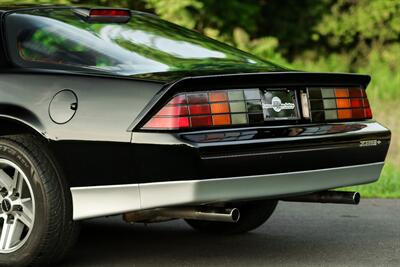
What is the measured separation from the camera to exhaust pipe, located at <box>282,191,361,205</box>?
5680mm

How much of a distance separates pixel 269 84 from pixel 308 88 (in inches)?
11.7

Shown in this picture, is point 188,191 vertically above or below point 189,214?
above

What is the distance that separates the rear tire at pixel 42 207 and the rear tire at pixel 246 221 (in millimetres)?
1607

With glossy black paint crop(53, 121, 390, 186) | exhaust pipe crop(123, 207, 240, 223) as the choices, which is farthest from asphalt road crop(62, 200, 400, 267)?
glossy black paint crop(53, 121, 390, 186)

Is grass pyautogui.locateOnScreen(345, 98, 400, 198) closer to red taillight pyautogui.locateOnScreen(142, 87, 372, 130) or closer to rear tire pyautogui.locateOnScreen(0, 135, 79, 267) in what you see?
red taillight pyautogui.locateOnScreen(142, 87, 372, 130)

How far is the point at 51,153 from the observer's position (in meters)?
5.26

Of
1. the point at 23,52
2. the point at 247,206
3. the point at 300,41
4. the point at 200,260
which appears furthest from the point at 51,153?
the point at 300,41

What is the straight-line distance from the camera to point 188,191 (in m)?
4.95

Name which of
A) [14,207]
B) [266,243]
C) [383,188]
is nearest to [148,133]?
[14,207]

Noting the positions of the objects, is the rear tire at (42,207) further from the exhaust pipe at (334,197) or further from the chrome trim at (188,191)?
the exhaust pipe at (334,197)

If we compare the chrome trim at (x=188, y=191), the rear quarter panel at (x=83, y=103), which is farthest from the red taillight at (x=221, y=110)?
the chrome trim at (x=188, y=191)

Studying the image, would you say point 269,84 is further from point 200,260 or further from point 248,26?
point 248,26

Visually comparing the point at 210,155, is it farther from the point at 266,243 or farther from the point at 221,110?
the point at 266,243

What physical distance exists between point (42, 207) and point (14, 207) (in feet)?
1.01
